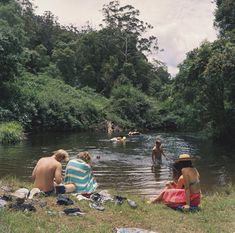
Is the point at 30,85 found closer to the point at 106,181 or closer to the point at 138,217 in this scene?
the point at 106,181

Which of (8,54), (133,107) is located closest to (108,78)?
(133,107)

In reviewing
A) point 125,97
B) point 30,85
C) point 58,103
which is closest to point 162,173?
point 58,103

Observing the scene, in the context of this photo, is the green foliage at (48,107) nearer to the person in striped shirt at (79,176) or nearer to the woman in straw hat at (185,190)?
the person in striped shirt at (79,176)

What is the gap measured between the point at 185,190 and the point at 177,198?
1.02 feet

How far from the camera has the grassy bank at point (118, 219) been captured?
691 centimetres

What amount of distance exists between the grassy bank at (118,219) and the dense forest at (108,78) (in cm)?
1955

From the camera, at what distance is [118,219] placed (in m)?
7.79

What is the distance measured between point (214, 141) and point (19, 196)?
26706 mm

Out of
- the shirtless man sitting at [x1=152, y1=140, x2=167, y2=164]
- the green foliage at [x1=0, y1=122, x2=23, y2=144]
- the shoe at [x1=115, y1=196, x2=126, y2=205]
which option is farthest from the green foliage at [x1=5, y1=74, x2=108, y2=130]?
the shoe at [x1=115, y1=196, x2=126, y2=205]

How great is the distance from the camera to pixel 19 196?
826 centimetres

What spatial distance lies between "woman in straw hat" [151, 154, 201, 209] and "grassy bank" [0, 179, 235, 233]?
256 mm

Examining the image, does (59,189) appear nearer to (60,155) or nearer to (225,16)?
(60,155)

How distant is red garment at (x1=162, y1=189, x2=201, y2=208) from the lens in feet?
29.7

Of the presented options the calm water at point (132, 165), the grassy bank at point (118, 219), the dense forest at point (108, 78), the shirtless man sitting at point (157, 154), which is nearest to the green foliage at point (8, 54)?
the dense forest at point (108, 78)
